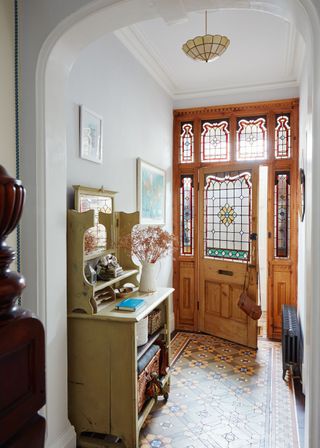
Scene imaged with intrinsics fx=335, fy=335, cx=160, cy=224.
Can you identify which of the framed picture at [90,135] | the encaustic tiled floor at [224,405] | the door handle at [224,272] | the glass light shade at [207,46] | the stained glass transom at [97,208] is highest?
the glass light shade at [207,46]

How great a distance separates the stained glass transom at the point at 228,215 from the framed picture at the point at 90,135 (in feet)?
7.17

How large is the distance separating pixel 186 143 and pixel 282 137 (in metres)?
1.28

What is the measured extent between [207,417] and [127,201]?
193 centimetres

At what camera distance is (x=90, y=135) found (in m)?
2.48

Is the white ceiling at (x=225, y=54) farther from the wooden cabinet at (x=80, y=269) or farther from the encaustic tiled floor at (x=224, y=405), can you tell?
the encaustic tiled floor at (x=224, y=405)

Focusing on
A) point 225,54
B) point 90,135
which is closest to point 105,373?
point 90,135

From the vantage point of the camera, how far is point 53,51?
185 cm

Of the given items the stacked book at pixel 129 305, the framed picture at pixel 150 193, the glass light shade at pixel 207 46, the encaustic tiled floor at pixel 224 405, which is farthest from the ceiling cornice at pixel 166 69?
the encaustic tiled floor at pixel 224 405

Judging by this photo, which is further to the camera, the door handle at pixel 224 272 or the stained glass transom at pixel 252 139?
the stained glass transom at pixel 252 139

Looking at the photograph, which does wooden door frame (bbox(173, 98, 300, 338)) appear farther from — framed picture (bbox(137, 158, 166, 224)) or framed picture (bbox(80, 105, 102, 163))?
framed picture (bbox(80, 105, 102, 163))

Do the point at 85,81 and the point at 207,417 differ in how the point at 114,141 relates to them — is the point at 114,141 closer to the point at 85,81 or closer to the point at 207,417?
the point at 85,81

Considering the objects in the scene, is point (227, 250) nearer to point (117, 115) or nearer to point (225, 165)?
point (225, 165)

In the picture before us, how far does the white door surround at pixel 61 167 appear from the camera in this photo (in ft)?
4.81

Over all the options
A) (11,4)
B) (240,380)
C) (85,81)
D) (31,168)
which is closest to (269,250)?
(240,380)
